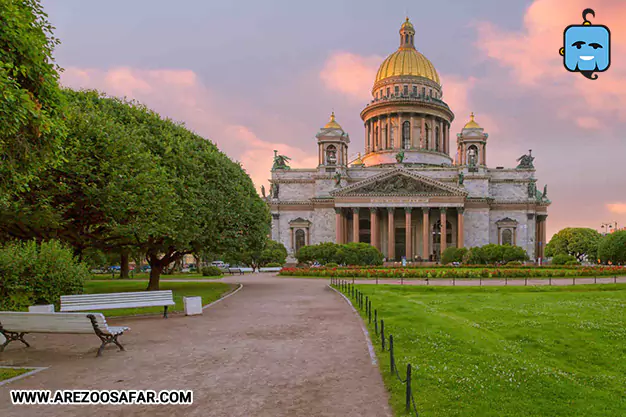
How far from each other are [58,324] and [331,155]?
234ft

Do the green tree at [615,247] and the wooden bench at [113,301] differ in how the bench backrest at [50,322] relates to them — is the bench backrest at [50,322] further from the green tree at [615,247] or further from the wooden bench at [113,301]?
the green tree at [615,247]

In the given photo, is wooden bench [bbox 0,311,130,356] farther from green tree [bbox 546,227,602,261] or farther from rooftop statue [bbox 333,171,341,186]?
green tree [bbox 546,227,602,261]

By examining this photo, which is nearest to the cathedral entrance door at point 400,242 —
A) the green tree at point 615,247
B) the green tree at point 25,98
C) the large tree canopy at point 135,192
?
→ the green tree at point 615,247

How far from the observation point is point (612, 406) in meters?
7.89

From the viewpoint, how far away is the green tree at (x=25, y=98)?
9.91 metres

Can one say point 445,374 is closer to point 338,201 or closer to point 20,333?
point 20,333

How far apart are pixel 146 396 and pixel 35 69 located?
27.0 ft

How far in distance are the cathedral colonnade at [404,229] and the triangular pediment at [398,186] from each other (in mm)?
2481

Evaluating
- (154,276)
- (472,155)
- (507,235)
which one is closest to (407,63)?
(472,155)

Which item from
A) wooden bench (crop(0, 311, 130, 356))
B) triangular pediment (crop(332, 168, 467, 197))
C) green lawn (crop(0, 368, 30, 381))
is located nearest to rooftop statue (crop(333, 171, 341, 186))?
triangular pediment (crop(332, 168, 467, 197))

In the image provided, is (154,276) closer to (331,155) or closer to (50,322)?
(50,322)

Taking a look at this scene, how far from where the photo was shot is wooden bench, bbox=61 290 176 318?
48.7 ft

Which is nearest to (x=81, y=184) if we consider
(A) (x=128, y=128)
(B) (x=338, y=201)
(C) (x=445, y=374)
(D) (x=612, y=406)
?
(A) (x=128, y=128)


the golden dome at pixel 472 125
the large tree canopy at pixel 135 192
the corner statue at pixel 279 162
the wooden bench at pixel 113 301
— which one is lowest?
the wooden bench at pixel 113 301
